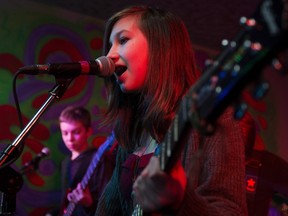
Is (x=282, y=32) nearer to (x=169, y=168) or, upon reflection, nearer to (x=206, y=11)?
(x=169, y=168)

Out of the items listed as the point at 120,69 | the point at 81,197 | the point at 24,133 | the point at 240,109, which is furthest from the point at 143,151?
the point at 81,197

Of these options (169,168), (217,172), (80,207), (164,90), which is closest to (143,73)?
(164,90)

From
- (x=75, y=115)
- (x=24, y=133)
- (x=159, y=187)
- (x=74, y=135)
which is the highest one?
(x=75, y=115)

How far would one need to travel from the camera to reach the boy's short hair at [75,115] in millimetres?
3287

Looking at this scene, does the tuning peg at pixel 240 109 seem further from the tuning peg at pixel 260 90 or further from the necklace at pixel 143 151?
the necklace at pixel 143 151

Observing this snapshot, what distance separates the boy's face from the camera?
3.29 metres

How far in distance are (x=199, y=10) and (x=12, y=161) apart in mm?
2561

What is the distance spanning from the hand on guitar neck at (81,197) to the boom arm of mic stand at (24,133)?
1713mm

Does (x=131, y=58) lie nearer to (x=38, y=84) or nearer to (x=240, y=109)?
(x=240, y=109)

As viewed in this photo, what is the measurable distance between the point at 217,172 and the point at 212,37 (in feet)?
10.2

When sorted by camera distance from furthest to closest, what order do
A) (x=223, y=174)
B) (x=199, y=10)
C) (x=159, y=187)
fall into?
(x=199, y=10)
(x=223, y=174)
(x=159, y=187)

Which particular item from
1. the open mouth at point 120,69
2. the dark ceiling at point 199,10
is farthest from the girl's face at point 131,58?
the dark ceiling at point 199,10

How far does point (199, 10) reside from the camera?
3.41 m

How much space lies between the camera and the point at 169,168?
849 millimetres
